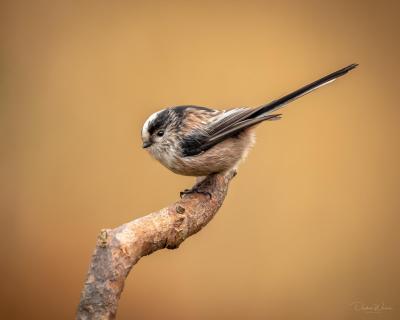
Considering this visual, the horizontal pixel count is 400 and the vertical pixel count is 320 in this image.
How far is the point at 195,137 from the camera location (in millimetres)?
2355

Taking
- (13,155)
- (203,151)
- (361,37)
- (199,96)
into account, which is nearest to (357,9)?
(361,37)

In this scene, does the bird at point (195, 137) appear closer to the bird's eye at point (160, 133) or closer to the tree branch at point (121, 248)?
the bird's eye at point (160, 133)

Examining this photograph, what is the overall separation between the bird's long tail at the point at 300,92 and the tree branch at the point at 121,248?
1.86 ft

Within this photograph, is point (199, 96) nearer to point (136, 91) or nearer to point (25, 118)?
point (136, 91)

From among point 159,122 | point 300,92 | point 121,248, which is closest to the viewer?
point 121,248

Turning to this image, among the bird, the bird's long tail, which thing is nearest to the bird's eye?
the bird

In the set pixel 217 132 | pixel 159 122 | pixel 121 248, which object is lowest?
pixel 121 248

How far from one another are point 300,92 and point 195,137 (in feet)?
1.79

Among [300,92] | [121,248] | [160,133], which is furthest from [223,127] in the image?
[121,248]

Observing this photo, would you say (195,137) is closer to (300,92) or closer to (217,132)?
(217,132)

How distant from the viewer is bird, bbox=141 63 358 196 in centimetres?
231

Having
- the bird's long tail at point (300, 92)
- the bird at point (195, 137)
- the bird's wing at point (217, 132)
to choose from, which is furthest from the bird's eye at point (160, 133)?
the bird's long tail at point (300, 92)

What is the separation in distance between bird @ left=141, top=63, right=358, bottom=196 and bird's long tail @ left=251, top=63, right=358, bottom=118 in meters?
0.02

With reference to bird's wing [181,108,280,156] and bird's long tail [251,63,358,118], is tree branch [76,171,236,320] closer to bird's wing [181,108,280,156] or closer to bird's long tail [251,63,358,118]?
bird's wing [181,108,280,156]
